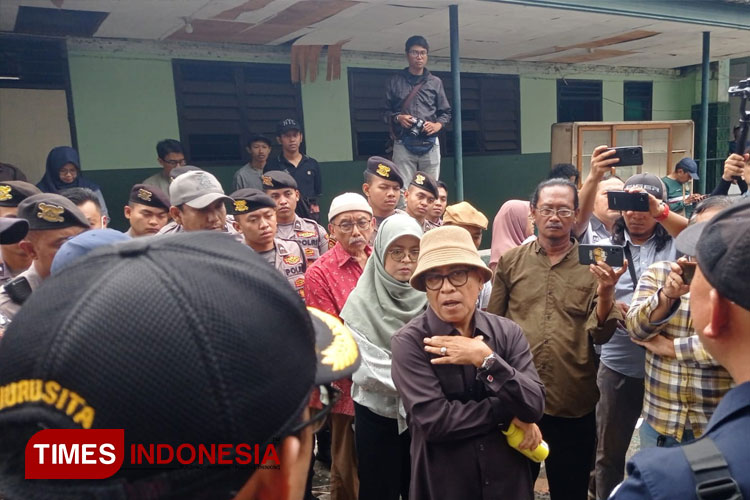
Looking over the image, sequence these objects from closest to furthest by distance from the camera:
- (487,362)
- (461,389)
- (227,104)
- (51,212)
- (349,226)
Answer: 1. (487,362)
2. (461,389)
3. (51,212)
4. (349,226)
5. (227,104)

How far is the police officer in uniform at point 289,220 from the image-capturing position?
4125 mm

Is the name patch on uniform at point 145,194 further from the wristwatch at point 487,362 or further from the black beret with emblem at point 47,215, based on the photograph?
the wristwatch at point 487,362

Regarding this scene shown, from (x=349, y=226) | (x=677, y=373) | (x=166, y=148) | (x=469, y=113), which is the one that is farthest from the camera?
(x=469, y=113)

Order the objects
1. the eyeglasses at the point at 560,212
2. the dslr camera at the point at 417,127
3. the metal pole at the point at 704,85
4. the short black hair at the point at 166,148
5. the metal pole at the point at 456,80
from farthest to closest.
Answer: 1. the metal pole at the point at 704,85
2. the dslr camera at the point at 417,127
3. the short black hair at the point at 166,148
4. the metal pole at the point at 456,80
5. the eyeglasses at the point at 560,212

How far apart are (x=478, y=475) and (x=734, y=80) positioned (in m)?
12.6

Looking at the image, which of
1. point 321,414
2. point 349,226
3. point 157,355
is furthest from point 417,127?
point 157,355

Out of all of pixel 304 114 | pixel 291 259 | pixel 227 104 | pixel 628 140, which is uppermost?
pixel 227 104

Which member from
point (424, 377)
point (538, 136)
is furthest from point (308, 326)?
point (538, 136)

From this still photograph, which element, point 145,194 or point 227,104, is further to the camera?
point 227,104

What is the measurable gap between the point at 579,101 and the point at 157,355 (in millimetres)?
10061

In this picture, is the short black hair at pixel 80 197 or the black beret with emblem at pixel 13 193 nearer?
the black beret with emblem at pixel 13 193

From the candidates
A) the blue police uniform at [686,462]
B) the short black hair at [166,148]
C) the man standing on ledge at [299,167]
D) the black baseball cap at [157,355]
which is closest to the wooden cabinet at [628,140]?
the man standing on ledge at [299,167]

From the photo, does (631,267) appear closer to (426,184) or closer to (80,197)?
(426,184)

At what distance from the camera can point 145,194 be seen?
3658 millimetres
